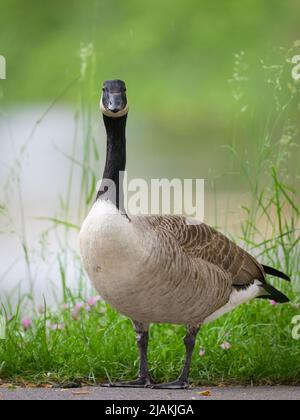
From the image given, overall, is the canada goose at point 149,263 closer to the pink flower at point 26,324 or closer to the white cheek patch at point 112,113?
the white cheek patch at point 112,113

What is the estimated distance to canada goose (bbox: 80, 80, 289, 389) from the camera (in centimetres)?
363

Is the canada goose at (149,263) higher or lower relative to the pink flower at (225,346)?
higher

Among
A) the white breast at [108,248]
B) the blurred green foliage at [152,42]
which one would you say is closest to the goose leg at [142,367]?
the white breast at [108,248]

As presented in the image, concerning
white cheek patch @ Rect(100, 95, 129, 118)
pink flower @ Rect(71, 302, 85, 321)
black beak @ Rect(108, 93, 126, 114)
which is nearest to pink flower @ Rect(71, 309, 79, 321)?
pink flower @ Rect(71, 302, 85, 321)

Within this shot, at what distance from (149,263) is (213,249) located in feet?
1.55

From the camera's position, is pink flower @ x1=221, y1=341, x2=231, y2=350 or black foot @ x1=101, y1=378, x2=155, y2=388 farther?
pink flower @ x1=221, y1=341, x2=231, y2=350

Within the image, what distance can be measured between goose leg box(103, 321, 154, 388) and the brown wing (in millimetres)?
429

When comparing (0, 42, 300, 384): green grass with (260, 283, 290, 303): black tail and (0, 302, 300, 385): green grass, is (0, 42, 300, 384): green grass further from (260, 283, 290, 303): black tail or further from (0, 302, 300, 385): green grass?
(260, 283, 290, 303): black tail

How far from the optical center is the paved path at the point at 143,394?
11.7 ft

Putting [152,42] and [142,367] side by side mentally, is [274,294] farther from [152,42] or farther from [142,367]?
[152,42]

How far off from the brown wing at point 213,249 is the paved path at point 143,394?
22.3 inches

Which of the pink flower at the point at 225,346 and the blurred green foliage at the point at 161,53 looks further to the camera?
the blurred green foliage at the point at 161,53

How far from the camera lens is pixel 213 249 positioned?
4.00m

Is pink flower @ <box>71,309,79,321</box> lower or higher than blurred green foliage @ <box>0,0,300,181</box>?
lower
